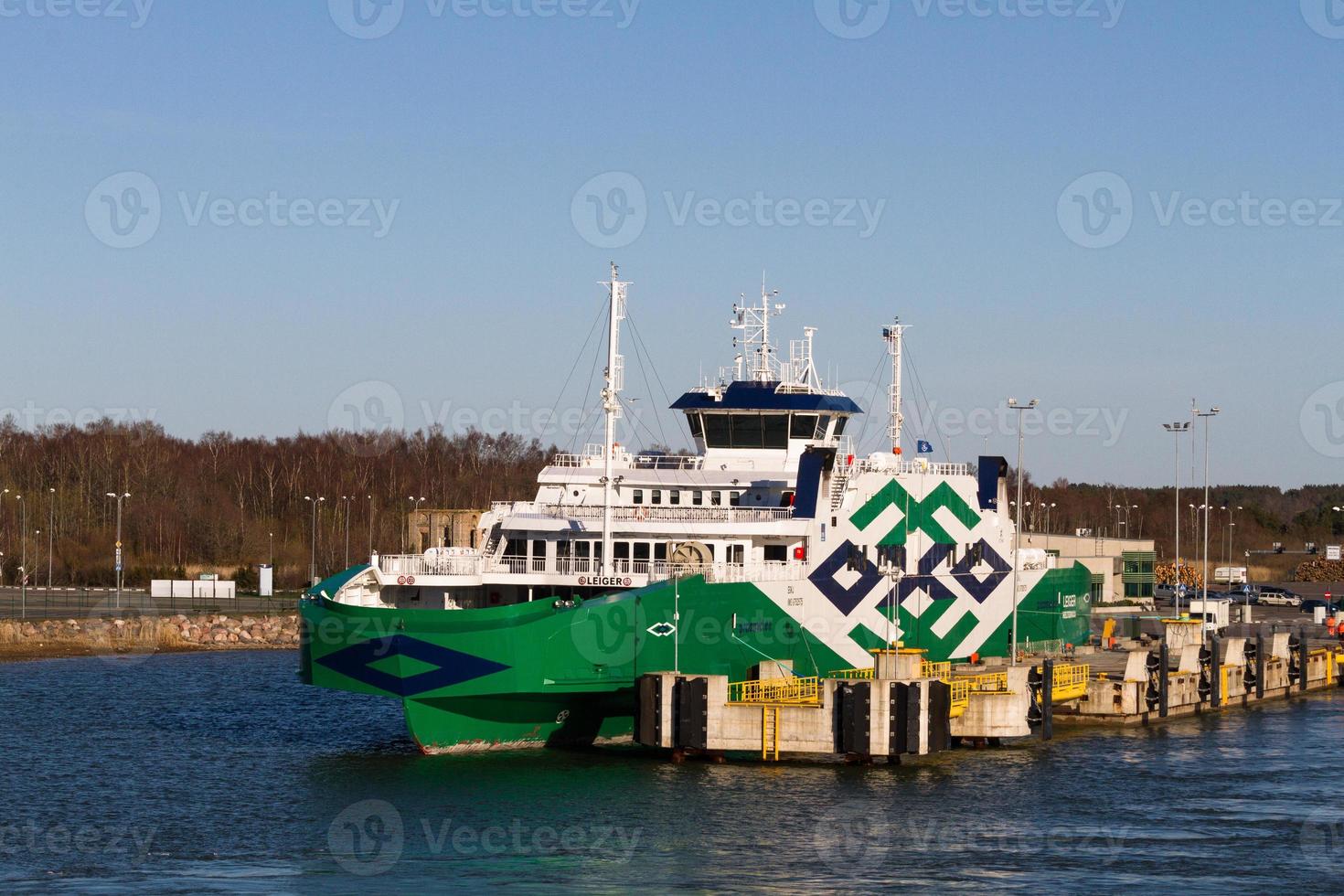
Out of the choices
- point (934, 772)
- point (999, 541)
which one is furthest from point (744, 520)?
point (999, 541)

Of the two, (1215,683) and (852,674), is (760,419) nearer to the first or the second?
(852,674)

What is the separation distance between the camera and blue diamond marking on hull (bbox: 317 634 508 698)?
1288 inches

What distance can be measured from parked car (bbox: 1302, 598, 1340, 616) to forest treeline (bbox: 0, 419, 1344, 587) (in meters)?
19.9

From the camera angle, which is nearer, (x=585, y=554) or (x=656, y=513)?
(x=585, y=554)

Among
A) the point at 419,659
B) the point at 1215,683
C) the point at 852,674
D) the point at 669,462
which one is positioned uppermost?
the point at 669,462

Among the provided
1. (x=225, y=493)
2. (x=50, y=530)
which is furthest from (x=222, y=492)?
(x=50, y=530)

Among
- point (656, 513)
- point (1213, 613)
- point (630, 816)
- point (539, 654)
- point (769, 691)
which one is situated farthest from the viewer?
point (1213, 613)

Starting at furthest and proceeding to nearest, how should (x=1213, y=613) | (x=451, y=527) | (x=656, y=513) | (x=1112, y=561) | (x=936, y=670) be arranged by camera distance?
(x=1112, y=561) < (x=451, y=527) < (x=1213, y=613) < (x=656, y=513) < (x=936, y=670)

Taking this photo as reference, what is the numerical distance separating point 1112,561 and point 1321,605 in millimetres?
12156

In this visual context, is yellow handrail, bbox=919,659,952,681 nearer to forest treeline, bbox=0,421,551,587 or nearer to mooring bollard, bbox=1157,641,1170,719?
mooring bollard, bbox=1157,641,1170,719

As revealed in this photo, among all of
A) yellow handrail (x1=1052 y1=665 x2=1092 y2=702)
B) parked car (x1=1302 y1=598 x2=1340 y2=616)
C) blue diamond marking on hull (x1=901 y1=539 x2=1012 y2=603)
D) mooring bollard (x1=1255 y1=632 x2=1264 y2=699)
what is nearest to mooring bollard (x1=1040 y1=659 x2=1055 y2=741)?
yellow handrail (x1=1052 y1=665 x2=1092 y2=702)

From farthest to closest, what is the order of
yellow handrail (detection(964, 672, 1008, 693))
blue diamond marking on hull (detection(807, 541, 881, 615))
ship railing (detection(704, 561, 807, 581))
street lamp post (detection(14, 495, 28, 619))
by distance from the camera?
street lamp post (detection(14, 495, 28, 619)) < blue diamond marking on hull (detection(807, 541, 881, 615)) < yellow handrail (detection(964, 672, 1008, 693)) < ship railing (detection(704, 561, 807, 581))

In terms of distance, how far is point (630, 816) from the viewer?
1171 inches

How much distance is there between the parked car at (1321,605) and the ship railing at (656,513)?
1683 inches
